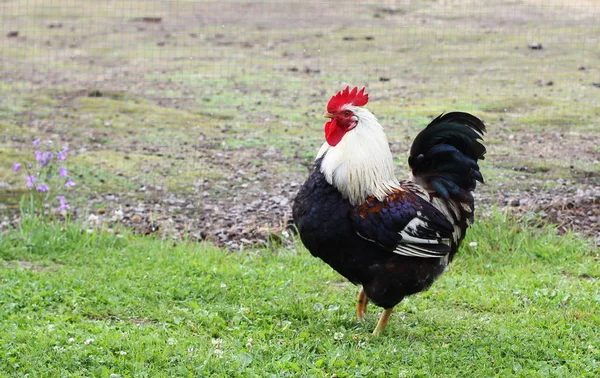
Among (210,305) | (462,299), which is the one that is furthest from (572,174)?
(210,305)

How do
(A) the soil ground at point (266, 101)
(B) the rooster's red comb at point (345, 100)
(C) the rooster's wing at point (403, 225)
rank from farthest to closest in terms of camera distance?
(A) the soil ground at point (266, 101) < (B) the rooster's red comb at point (345, 100) < (C) the rooster's wing at point (403, 225)

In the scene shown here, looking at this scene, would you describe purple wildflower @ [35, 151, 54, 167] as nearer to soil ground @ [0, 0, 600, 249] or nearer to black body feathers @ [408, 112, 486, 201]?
soil ground @ [0, 0, 600, 249]

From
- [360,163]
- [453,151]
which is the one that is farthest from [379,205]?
[453,151]

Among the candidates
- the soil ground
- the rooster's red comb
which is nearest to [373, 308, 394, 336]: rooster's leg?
the rooster's red comb

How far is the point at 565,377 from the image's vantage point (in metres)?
4.94

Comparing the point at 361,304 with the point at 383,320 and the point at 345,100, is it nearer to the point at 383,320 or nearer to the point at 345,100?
the point at 383,320

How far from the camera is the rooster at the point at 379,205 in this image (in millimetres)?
5461

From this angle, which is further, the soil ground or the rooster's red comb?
the soil ground

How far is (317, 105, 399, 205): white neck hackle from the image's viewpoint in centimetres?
547

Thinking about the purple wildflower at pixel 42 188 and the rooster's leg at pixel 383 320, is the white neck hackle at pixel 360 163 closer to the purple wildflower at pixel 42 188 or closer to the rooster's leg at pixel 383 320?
the rooster's leg at pixel 383 320

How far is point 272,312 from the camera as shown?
604cm

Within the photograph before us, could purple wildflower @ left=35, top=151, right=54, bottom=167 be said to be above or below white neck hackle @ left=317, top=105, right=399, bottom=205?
below

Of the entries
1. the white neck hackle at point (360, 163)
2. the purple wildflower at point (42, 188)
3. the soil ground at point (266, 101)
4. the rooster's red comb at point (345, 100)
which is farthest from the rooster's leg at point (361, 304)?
the purple wildflower at point (42, 188)

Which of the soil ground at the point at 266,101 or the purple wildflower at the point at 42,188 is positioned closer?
the purple wildflower at the point at 42,188
